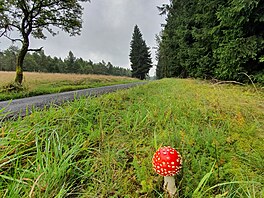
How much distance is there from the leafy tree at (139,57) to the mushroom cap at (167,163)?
3415 cm

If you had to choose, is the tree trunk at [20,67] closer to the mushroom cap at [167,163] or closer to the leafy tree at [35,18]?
the leafy tree at [35,18]

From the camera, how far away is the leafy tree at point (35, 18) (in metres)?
7.41

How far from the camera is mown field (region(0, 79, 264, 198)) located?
1.13 meters

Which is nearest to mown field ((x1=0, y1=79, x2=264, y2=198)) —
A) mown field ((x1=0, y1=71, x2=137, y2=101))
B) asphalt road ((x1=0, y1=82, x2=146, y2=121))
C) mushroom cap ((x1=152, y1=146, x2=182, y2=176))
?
mushroom cap ((x1=152, y1=146, x2=182, y2=176))

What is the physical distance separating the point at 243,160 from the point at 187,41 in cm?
1138

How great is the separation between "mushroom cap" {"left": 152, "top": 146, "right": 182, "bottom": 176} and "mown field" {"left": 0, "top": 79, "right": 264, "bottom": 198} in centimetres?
17

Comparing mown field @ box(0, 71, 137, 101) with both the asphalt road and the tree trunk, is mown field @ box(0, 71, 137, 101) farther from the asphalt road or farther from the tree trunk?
the asphalt road

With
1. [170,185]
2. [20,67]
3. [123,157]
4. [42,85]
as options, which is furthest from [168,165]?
[42,85]

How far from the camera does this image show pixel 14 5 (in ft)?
24.0

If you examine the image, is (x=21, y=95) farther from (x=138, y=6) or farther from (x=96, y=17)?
(x=138, y=6)

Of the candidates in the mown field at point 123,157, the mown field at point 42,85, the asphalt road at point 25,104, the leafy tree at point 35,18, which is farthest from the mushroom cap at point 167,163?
the leafy tree at point 35,18

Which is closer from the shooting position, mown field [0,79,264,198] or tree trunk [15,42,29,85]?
mown field [0,79,264,198]

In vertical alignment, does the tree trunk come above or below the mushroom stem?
above

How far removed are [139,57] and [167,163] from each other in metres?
35.4
